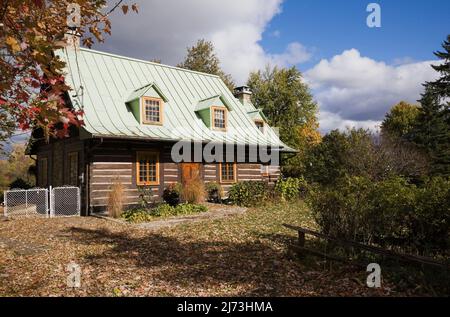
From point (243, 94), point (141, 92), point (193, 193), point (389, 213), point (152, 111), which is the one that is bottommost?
point (193, 193)

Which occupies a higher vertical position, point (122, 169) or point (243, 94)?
point (243, 94)

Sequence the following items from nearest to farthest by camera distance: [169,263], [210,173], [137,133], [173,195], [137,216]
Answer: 1. [169,263]
2. [137,216]
3. [137,133]
4. [173,195]
5. [210,173]

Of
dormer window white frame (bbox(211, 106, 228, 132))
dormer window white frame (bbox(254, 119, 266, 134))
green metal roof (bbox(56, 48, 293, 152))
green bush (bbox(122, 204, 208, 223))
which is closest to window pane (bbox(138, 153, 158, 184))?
green metal roof (bbox(56, 48, 293, 152))

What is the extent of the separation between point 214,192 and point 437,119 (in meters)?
21.7

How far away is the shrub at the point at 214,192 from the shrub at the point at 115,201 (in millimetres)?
5547

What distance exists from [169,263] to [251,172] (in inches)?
587

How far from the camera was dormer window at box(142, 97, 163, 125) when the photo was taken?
18.5 metres

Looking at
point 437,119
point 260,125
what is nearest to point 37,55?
point 260,125

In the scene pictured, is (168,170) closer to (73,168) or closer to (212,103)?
(73,168)

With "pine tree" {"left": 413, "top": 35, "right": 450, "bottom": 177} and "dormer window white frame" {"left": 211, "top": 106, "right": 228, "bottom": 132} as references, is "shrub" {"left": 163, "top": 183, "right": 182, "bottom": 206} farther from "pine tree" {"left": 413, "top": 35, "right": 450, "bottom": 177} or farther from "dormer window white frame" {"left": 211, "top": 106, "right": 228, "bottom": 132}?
"pine tree" {"left": 413, "top": 35, "right": 450, "bottom": 177}

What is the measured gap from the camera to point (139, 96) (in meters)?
18.2

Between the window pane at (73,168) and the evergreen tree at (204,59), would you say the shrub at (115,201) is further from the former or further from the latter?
the evergreen tree at (204,59)

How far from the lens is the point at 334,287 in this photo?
633 centimetres
